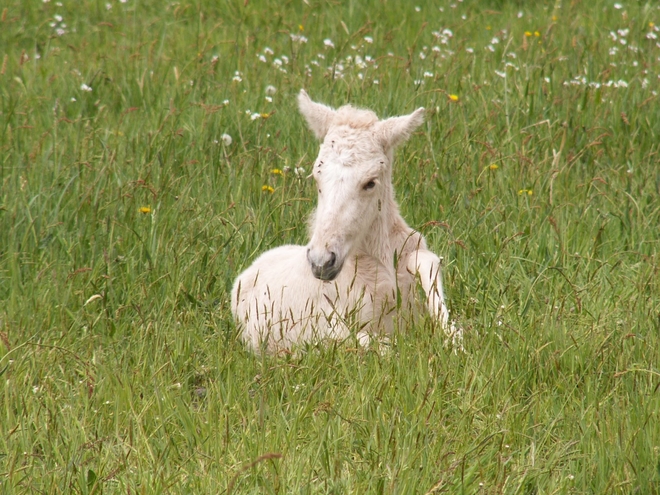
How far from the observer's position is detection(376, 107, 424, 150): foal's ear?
4871mm

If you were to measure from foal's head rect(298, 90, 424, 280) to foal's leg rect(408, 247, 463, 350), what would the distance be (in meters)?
0.32

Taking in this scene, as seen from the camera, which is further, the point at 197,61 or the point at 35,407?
the point at 197,61

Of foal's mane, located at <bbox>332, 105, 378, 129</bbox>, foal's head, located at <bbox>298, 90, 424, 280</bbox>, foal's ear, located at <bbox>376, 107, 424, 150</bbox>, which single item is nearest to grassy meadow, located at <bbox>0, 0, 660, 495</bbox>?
foal's head, located at <bbox>298, 90, 424, 280</bbox>

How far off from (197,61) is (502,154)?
3.53 metres

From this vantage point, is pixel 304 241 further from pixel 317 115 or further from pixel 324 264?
pixel 324 264

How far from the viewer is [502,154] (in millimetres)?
6723

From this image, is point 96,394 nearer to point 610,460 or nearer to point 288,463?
point 288,463

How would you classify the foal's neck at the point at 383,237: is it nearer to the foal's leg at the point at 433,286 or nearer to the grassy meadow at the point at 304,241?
the foal's leg at the point at 433,286

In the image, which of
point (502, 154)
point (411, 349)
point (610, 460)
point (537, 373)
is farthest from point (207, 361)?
point (502, 154)

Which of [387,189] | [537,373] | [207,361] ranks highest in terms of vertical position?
[387,189]

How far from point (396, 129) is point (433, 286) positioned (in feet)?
3.12

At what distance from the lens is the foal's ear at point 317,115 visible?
16.8 feet

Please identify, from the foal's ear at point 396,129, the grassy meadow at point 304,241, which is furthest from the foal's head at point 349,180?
the grassy meadow at point 304,241

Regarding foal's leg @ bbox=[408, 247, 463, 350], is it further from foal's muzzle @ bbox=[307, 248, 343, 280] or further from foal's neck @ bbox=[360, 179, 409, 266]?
foal's muzzle @ bbox=[307, 248, 343, 280]
